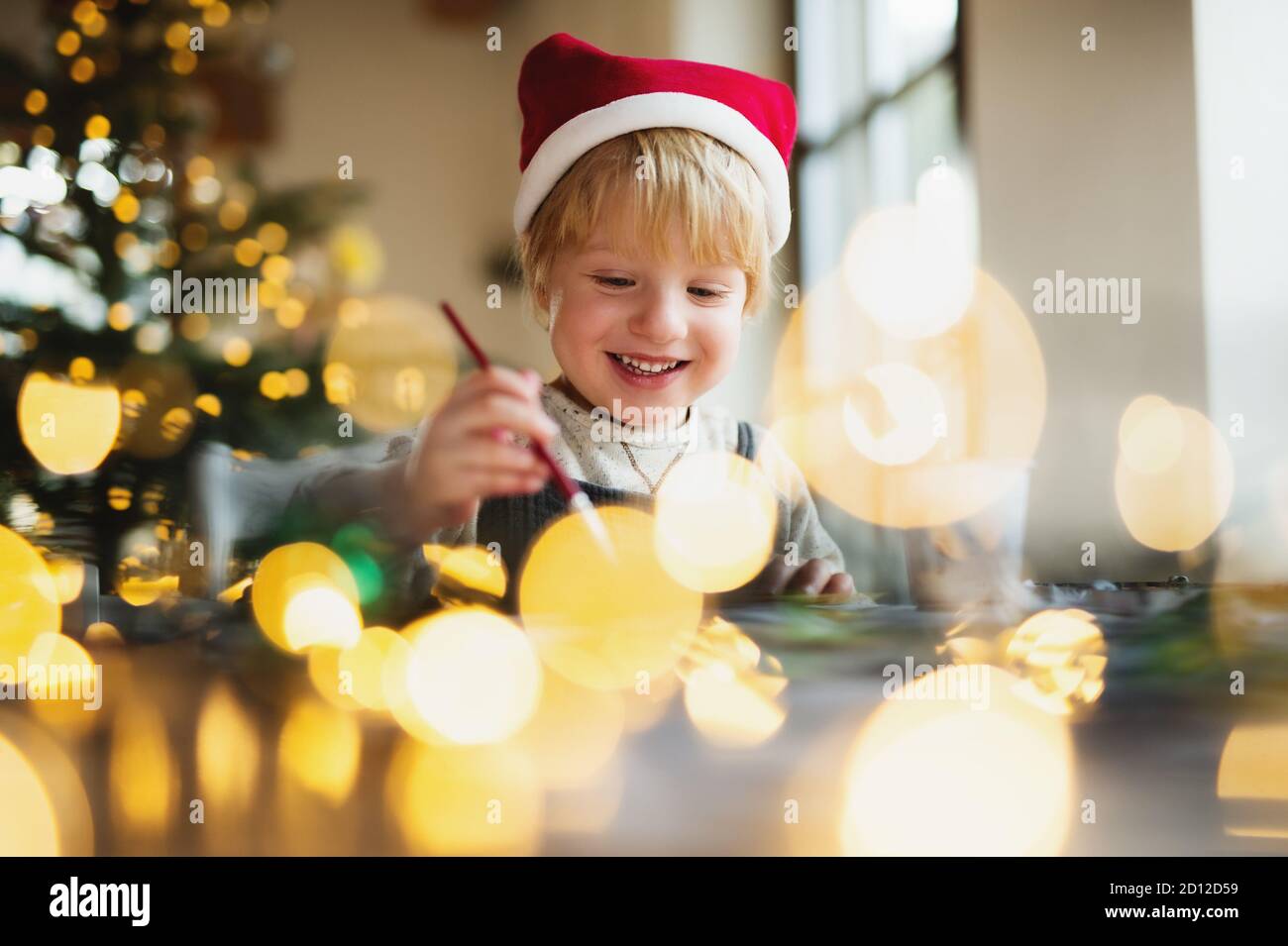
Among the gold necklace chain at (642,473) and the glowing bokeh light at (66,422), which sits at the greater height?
the glowing bokeh light at (66,422)

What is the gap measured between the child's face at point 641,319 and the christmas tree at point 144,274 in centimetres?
40

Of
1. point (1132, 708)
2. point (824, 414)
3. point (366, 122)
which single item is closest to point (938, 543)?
point (1132, 708)

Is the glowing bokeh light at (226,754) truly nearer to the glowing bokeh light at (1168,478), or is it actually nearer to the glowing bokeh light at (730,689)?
the glowing bokeh light at (730,689)

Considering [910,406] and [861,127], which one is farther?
[910,406]

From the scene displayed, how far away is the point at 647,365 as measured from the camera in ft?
2.02

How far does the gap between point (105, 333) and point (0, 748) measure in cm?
57

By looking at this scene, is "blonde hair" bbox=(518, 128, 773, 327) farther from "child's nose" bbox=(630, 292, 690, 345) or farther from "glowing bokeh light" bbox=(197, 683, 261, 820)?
"glowing bokeh light" bbox=(197, 683, 261, 820)

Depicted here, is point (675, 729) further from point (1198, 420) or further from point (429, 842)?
point (1198, 420)

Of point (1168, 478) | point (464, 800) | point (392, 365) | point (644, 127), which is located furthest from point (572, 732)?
point (392, 365)

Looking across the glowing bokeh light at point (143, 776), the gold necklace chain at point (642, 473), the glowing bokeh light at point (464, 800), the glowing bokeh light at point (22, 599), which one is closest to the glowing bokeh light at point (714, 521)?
the gold necklace chain at point (642, 473)

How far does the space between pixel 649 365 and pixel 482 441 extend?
0.57ft

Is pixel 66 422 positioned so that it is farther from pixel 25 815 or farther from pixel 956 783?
pixel 956 783

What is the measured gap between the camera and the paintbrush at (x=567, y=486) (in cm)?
46

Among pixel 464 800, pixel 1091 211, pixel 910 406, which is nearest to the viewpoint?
pixel 464 800
